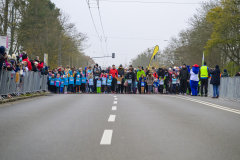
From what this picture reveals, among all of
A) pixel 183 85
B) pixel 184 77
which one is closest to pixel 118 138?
pixel 184 77

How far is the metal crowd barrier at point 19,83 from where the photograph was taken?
531 inches

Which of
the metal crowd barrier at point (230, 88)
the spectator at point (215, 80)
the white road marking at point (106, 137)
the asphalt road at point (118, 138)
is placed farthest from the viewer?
the spectator at point (215, 80)

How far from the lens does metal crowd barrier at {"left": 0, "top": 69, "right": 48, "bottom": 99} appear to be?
13.5 meters

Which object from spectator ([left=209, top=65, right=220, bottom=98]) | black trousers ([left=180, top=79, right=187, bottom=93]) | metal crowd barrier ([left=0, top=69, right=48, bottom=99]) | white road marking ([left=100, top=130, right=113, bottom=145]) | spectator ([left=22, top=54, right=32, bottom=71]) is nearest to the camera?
white road marking ([left=100, top=130, right=113, bottom=145])

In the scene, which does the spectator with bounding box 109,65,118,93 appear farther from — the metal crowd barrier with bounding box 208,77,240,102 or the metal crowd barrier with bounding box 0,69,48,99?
the metal crowd barrier with bounding box 208,77,240,102

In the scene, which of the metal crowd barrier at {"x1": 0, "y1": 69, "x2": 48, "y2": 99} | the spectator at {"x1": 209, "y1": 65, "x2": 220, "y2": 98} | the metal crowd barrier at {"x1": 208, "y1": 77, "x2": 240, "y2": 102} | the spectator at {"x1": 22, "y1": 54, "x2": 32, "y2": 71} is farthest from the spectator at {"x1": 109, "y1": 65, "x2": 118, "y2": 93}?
Result: the spectator at {"x1": 22, "y1": 54, "x2": 32, "y2": 71}

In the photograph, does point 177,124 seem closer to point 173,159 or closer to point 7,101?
point 173,159

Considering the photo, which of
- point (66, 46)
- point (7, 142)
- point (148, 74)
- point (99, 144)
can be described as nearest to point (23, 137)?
point (7, 142)

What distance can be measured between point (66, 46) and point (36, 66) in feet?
98.6

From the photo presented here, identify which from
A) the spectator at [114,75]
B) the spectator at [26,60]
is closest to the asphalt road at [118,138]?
the spectator at [26,60]

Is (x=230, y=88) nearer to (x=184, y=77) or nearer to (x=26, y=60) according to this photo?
(x=184, y=77)

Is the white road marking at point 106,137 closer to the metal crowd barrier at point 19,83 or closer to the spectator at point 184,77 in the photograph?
the metal crowd barrier at point 19,83

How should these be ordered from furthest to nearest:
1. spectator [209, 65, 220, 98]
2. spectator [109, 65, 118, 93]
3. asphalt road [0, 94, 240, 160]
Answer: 1. spectator [109, 65, 118, 93]
2. spectator [209, 65, 220, 98]
3. asphalt road [0, 94, 240, 160]

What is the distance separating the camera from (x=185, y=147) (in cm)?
534
